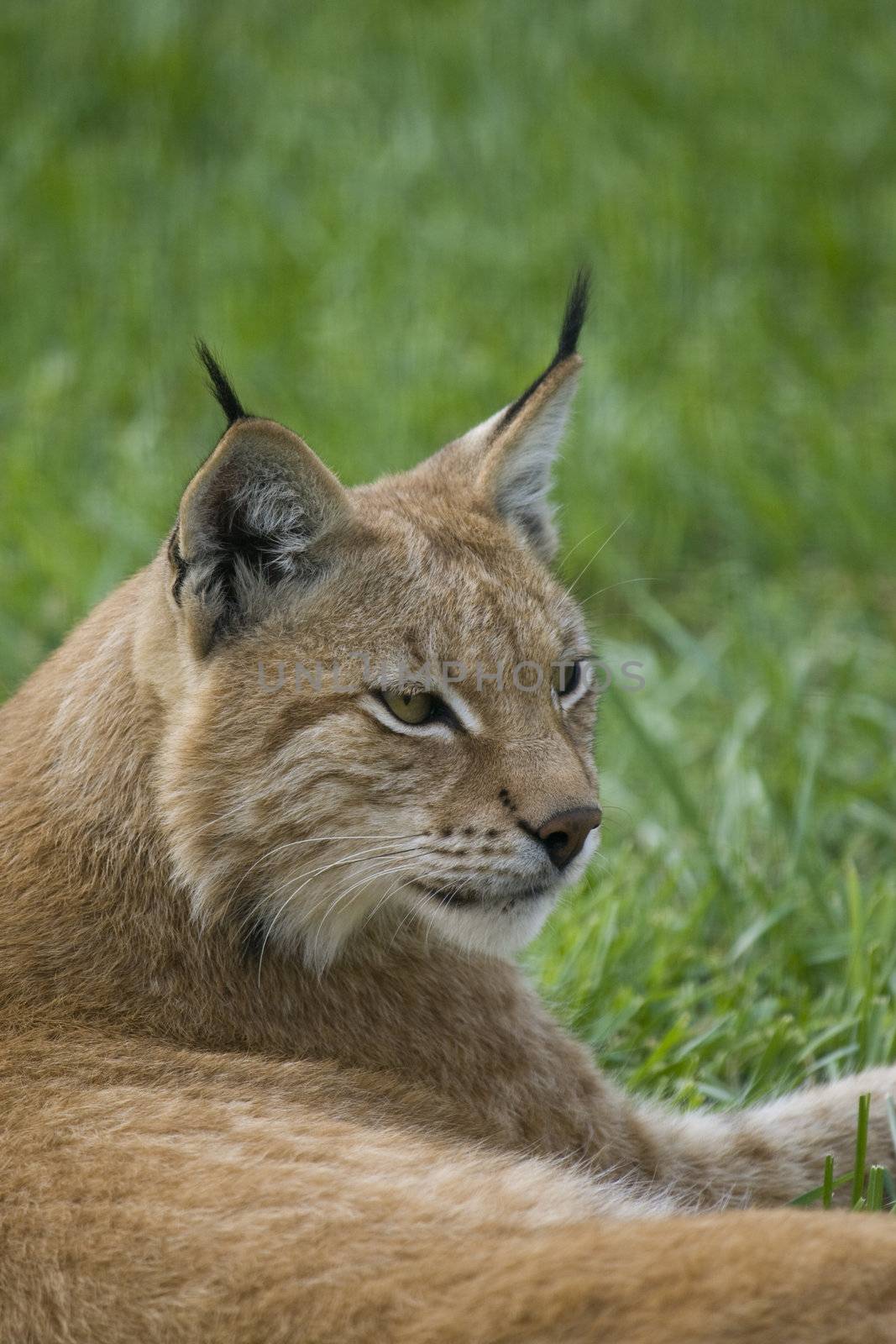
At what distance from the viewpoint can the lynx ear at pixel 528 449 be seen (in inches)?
147

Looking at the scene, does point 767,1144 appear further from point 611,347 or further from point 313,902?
point 611,347

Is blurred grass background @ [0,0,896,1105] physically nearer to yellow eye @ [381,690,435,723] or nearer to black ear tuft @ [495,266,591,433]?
yellow eye @ [381,690,435,723]

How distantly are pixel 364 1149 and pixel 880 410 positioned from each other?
17.5 ft

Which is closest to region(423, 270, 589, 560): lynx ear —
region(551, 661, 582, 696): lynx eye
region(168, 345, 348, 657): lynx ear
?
region(551, 661, 582, 696): lynx eye

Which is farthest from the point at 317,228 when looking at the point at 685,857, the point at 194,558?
the point at 194,558

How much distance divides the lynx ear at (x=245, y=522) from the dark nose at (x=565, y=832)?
0.73m

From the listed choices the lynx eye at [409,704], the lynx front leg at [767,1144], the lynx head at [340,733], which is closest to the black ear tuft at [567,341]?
the lynx head at [340,733]

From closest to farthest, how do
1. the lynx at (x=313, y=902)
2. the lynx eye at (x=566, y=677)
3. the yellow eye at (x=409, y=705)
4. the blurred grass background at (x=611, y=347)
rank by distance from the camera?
the lynx at (x=313, y=902)
the yellow eye at (x=409, y=705)
the lynx eye at (x=566, y=677)
the blurred grass background at (x=611, y=347)

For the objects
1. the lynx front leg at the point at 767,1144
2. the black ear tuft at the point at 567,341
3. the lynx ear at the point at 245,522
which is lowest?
the lynx front leg at the point at 767,1144

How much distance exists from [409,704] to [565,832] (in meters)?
0.41

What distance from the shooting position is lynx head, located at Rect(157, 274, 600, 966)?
3.19 metres

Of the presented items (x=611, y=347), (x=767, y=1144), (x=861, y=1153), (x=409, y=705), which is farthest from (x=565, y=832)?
(x=611, y=347)

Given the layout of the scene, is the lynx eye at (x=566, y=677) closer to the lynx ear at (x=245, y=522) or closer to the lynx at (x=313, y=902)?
the lynx at (x=313, y=902)

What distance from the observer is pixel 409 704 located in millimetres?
3297
